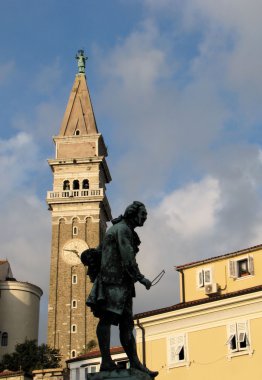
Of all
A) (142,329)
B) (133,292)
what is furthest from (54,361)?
(133,292)

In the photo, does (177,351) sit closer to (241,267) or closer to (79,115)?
(241,267)

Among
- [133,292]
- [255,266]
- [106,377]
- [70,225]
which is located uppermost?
[70,225]

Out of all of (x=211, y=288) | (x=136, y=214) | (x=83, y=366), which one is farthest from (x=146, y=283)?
(x=83, y=366)

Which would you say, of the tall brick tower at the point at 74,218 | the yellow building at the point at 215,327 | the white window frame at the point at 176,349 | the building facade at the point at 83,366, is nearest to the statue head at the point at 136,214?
the yellow building at the point at 215,327

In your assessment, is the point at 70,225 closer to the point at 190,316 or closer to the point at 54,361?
the point at 54,361

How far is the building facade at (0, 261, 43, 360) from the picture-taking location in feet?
244

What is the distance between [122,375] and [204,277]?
74.2 ft

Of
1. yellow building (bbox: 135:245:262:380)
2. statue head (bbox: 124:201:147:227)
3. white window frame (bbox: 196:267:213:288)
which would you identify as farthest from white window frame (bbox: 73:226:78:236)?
statue head (bbox: 124:201:147:227)

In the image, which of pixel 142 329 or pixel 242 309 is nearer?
pixel 242 309

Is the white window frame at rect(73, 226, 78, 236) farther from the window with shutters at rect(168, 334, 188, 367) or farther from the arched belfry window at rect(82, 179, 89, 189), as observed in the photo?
the window with shutters at rect(168, 334, 188, 367)

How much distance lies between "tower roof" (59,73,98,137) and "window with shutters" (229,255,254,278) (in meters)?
56.3

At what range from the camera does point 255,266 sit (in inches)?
1201

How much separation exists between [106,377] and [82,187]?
7254 centimetres

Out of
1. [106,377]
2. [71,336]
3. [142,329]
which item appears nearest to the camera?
[106,377]
